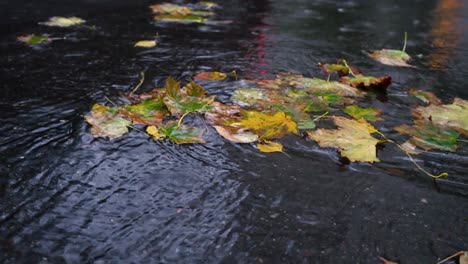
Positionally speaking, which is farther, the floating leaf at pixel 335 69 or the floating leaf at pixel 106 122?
the floating leaf at pixel 335 69

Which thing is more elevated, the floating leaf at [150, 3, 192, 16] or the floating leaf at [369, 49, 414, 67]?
the floating leaf at [150, 3, 192, 16]

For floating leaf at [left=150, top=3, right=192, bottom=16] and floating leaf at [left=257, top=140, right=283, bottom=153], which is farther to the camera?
floating leaf at [left=150, top=3, right=192, bottom=16]

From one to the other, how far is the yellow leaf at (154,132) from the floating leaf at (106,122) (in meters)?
0.10

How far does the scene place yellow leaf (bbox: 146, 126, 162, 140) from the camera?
1.76 m

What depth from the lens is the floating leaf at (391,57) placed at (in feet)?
9.65

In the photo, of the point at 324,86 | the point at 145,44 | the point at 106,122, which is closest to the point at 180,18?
the point at 145,44

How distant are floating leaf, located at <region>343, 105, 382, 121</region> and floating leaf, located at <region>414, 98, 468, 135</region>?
229 millimetres

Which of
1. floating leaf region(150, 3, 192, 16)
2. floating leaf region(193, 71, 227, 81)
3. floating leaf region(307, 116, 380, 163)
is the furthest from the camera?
floating leaf region(150, 3, 192, 16)

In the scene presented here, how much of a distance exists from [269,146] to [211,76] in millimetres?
933

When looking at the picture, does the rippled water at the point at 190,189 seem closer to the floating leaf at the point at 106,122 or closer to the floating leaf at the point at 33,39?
the floating leaf at the point at 106,122

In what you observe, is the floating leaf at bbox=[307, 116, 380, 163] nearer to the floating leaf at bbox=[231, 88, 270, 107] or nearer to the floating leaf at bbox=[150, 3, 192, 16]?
the floating leaf at bbox=[231, 88, 270, 107]

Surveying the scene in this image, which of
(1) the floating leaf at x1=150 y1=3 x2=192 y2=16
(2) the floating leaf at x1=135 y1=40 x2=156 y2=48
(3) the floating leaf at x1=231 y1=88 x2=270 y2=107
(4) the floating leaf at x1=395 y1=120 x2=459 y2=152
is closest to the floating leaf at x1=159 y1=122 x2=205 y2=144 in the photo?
(3) the floating leaf at x1=231 y1=88 x2=270 y2=107

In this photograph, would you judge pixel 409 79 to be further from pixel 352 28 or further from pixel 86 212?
pixel 86 212

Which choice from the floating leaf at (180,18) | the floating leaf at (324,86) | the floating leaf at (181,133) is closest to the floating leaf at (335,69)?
the floating leaf at (324,86)
